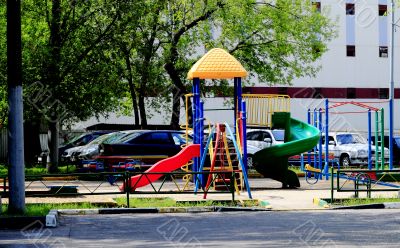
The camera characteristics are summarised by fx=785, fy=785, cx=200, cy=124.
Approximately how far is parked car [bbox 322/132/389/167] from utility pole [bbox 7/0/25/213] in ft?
65.1

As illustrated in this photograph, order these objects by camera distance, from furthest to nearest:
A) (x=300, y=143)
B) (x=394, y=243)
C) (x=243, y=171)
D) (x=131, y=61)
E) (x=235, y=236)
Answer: (x=131, y=61), (x=300, y=143), (x=243, y=171), (x=235, y=236), (x=394, y=243)

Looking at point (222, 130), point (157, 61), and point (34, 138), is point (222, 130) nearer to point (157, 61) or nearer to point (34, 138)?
point (157, 61)

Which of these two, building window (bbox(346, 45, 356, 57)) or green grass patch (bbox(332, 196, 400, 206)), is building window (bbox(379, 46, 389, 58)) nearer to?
building window (bbox(346, 45, 356, 57))

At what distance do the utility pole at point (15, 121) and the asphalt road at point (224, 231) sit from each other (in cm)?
99

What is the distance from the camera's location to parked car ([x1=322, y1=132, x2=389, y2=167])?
3250 cm

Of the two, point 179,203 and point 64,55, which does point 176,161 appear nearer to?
point 179,203

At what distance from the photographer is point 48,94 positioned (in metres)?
26.5

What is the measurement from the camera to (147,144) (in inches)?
1033

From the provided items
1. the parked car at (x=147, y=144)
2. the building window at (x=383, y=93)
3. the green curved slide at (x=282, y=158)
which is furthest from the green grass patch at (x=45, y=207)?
the building window at (x=383, y=93)

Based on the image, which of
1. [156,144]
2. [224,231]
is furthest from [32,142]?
[224,231]

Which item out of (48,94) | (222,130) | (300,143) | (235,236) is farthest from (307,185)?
(235,236)

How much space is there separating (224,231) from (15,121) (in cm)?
443

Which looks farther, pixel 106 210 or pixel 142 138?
pixel 142 138

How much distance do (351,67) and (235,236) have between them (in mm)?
40620
